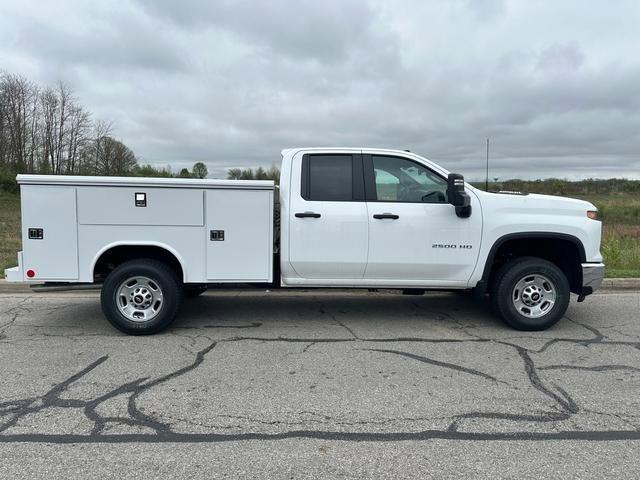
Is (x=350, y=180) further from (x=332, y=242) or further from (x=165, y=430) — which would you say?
(x=165, y=430)

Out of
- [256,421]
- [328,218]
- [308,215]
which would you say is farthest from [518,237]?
[256,421]

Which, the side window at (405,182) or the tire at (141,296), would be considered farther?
the side window at (405,182)

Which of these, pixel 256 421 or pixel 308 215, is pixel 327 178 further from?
pixel 256 421

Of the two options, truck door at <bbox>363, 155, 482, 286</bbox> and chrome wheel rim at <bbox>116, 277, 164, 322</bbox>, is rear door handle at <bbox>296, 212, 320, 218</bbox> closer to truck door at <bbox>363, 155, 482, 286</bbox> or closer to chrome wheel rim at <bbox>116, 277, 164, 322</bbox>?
truck door at <bbox>363, 155, 482, 286</bbox>

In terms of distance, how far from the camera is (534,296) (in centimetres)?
593

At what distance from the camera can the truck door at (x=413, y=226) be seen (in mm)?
5723

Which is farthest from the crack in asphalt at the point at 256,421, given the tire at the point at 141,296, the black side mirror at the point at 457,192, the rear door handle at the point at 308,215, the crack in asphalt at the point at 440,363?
the rear door handle at the point at 308,215

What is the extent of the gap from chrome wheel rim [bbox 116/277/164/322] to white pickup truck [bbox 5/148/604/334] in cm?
1

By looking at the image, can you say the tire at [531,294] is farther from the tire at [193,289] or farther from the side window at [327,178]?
the tire at [193,289]

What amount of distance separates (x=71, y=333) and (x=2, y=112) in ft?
153

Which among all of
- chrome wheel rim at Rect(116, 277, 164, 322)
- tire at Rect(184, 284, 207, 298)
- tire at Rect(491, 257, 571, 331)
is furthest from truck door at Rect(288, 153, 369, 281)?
tire at Rect(491, 257, 571, 331)

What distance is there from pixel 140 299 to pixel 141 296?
0.13 feet

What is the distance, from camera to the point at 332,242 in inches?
225

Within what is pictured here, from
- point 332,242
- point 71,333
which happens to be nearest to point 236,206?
point 332,242
